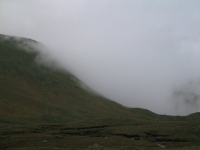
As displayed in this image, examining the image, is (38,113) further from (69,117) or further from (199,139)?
(199,139)

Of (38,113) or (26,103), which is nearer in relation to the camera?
(38,113)

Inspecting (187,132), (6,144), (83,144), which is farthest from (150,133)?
(6,144)

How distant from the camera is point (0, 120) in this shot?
152125 millimetres

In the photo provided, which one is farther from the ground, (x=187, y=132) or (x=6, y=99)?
(x=6, y=99)

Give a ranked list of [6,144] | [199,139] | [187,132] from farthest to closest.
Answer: [187,132]
[199,139]
[6,144]

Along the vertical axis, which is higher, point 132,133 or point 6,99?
Result: point 6,99

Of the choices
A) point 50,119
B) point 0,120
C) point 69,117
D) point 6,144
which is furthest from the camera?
point 69,117

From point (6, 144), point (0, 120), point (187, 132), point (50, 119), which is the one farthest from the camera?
point (50, 119)

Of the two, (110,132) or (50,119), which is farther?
(50,119)

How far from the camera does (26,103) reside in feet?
655

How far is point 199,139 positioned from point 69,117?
121257mm

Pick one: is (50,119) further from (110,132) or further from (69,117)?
(110,132)

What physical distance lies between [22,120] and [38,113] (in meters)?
25.6

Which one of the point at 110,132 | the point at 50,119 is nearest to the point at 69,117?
the point at 50,119
